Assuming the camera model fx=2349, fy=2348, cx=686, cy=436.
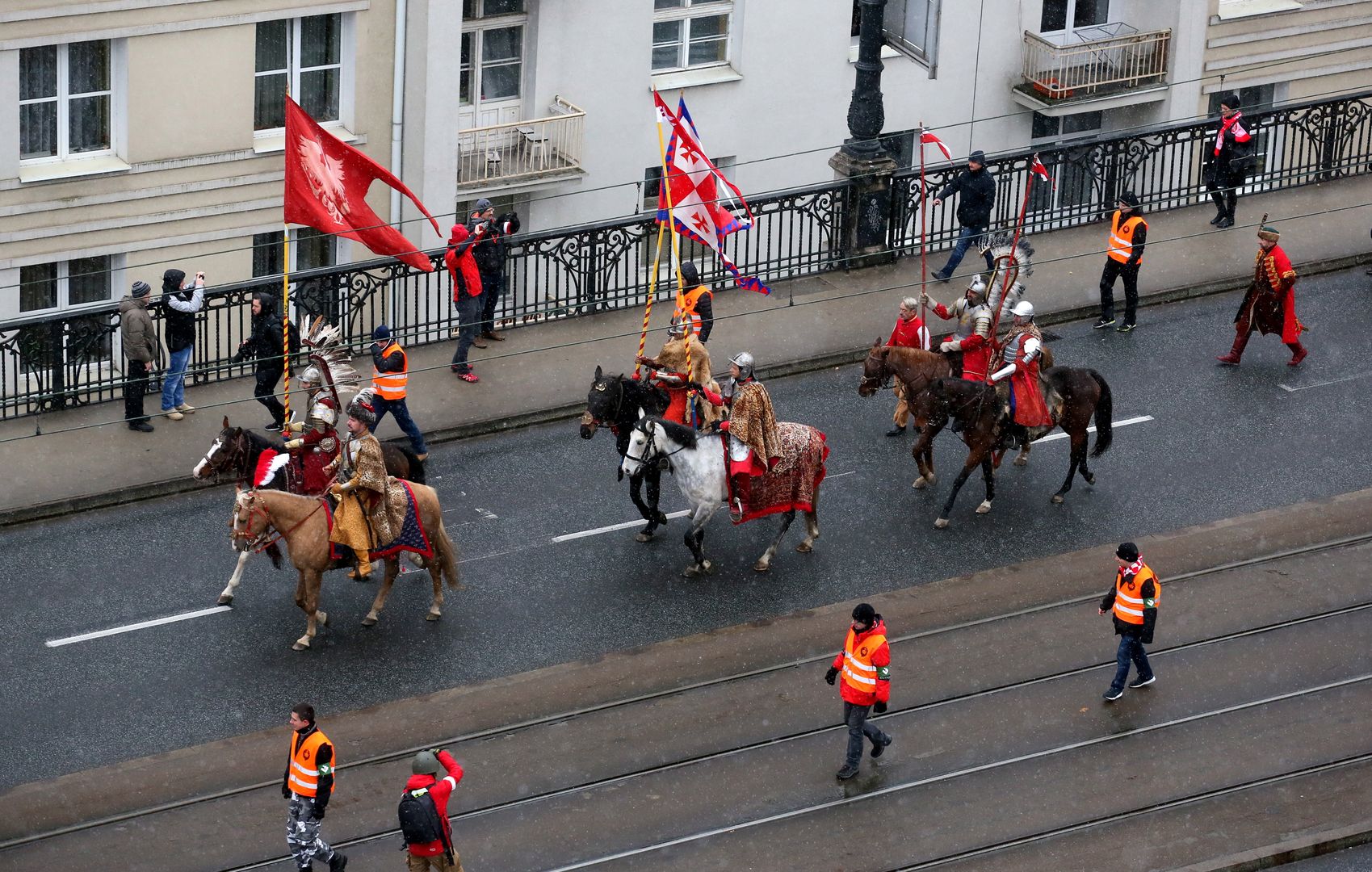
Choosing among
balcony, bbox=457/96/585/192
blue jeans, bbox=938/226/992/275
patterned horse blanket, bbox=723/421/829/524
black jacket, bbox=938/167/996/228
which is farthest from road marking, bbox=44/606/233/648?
balcony, bbox=457/96/585/192

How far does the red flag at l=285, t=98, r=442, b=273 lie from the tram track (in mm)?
5787

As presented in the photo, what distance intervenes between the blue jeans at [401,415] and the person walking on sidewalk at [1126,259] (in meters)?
8.65

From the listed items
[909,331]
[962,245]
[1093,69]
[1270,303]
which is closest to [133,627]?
[909,331]

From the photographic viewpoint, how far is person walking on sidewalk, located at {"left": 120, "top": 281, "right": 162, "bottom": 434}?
81.3 feet

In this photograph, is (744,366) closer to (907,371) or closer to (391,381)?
(907,371)

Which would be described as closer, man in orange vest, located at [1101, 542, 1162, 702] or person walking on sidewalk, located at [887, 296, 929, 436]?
man in orange vest, located at [1101, 542, 1162, 702]

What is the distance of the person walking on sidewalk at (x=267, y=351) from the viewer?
2484 centimetres

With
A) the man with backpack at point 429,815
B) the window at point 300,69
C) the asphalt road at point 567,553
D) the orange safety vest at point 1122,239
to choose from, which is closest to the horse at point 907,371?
the asphalt road at point 567,553

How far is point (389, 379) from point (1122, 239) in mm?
9067

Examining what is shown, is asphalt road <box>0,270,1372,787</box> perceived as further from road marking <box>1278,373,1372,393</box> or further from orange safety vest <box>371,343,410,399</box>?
orange safety vest <box>371,343,410,399</box>

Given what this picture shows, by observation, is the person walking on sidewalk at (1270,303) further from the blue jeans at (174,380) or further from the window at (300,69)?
the window at (300,69)

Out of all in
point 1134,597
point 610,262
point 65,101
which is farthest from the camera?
point 65,101

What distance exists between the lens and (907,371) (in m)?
23.8

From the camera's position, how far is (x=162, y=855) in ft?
61.3
